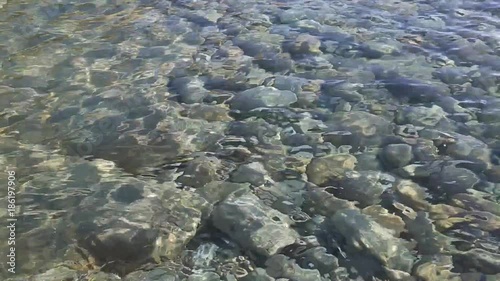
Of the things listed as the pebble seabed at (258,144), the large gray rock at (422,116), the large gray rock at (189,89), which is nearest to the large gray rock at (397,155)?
the pebble seabed at (258,144)

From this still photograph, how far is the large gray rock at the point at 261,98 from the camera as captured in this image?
516cm

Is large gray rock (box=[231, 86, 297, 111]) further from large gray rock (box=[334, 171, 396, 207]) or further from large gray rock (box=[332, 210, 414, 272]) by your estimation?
large gray rock (box=[332, 210, 414, 272])

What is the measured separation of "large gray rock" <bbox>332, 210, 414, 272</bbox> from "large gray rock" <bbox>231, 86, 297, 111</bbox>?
170 cm

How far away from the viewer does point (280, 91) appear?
5.35 meters

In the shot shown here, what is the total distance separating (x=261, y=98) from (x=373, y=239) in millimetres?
2138

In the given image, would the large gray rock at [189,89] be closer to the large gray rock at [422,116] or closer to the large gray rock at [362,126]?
the large gray rock at [362,126]

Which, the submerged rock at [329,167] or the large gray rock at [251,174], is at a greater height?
the submerged rock at [329,167]

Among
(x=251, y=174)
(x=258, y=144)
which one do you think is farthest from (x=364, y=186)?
(x=258, y=144)

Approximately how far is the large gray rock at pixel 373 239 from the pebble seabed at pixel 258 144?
1cm

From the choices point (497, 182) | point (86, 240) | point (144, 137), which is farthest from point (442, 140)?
point (86, 240)

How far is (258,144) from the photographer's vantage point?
4598 mm

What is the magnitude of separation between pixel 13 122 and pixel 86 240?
1988 mm

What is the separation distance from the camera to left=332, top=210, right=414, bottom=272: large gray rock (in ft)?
10.9

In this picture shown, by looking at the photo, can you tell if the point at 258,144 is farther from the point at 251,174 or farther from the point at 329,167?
the point at 329,167
